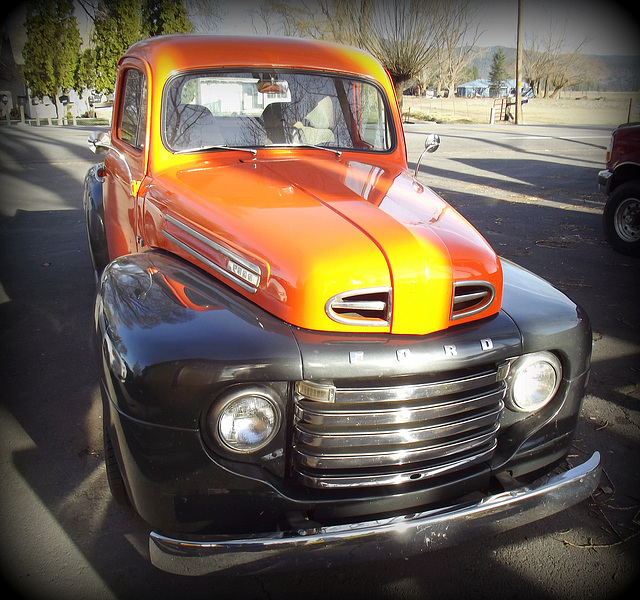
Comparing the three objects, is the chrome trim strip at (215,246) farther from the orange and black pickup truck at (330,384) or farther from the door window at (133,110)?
the door window at (133,110)

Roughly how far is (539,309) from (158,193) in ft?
6.13

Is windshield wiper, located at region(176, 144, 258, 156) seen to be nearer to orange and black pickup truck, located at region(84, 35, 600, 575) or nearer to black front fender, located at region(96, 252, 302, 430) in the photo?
orange and black pickup truck, located at region(84, 35, 600, 575)

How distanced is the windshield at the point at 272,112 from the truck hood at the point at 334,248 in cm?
42

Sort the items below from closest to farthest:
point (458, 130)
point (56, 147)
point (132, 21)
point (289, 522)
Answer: point (289, 522), point (56, 147), point (458, 130), point (132, 21)

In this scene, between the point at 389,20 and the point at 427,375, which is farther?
the point at 389,20

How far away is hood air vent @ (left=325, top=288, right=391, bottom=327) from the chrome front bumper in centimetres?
64

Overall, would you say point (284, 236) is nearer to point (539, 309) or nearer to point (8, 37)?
point (539, 309)

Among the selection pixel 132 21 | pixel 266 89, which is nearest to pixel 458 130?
pixel 132 21

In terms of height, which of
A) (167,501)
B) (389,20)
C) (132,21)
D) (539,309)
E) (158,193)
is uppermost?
(132,21)

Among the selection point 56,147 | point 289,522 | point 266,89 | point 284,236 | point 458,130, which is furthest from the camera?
point 458,130

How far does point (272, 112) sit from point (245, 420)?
6.69ft

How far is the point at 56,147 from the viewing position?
50.3ft

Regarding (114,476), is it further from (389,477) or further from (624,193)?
(624,193)

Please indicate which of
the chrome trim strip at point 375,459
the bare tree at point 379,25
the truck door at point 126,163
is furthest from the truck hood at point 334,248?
the bare tree at point 379,25
